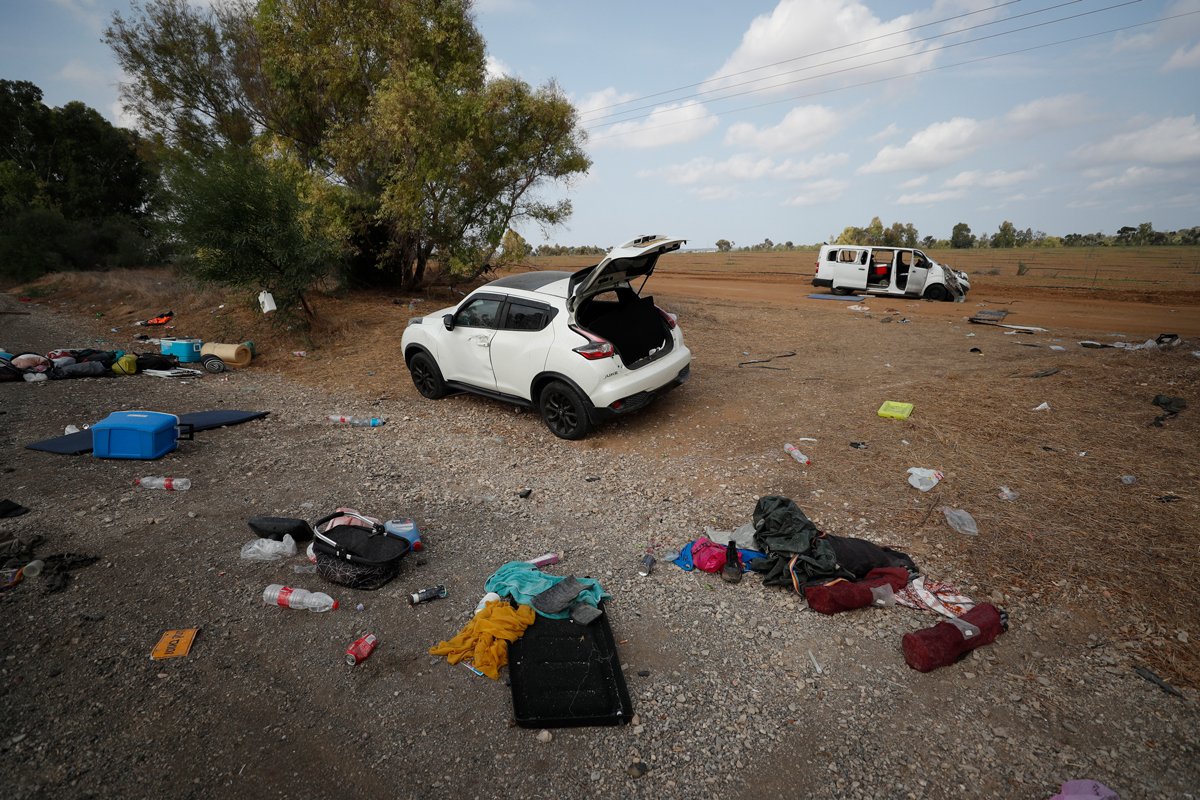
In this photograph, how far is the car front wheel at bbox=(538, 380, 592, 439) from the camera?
598 cm

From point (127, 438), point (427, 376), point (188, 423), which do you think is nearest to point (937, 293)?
point (427, 376)

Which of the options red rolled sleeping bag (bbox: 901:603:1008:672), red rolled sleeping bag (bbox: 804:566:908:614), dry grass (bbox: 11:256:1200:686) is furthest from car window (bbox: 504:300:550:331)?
red rolled sleeping bag (bbox: 901:603:1008:672)

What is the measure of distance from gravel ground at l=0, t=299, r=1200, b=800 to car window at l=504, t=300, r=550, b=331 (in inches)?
88.8

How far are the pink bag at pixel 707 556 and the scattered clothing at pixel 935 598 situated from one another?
44.7 inches

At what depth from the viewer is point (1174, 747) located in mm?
2496

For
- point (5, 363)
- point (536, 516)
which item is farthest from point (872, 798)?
point (5, 363)

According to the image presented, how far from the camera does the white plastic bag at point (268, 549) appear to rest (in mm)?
4000

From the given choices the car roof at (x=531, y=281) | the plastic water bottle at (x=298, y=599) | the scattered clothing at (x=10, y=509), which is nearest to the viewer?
the plastic water bottle at (x=298, y=599)

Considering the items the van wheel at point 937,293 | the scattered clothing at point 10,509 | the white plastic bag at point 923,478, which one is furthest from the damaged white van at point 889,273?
the scattered clothing at point 10,509

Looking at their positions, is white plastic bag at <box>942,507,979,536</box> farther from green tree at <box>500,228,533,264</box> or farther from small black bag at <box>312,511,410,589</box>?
green tree at <box>500,228,533,264</box>

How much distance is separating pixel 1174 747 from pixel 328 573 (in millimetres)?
4643

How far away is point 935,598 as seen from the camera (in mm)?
3486

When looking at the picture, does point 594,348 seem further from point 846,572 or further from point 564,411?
point 846,572

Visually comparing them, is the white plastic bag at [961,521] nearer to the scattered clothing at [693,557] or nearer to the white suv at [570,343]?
the scattered clothing at [693,557]
